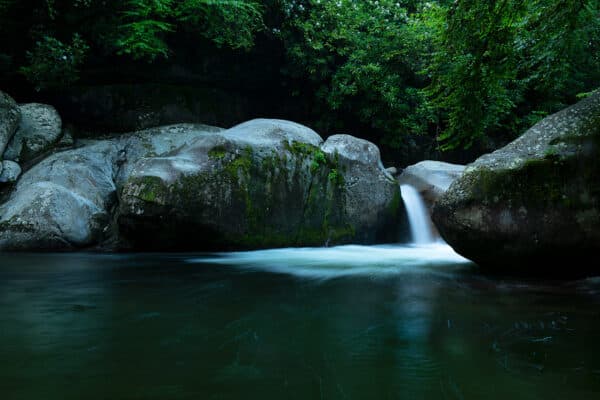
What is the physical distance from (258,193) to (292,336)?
16.7 ft

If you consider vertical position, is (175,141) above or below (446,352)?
above

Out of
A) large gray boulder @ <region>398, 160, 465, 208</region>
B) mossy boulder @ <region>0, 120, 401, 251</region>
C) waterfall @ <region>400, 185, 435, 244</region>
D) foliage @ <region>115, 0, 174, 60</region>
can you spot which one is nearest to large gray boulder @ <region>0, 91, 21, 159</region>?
mossy boulder @ <region>0, 120, 401, 251</region>

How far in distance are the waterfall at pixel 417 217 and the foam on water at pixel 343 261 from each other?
112 centimetres

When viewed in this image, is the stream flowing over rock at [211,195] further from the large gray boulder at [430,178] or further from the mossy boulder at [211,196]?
the large gray boulder at [430,178]

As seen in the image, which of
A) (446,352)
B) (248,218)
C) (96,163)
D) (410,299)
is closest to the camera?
(446,352)

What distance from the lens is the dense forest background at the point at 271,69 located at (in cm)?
951

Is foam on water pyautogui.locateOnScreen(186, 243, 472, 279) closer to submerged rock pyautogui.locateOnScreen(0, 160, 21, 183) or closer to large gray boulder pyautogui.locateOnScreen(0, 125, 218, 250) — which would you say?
large gray boulder pyautogui.locateOnScreen(0, 125, 218, 250)

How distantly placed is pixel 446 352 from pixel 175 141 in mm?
9459

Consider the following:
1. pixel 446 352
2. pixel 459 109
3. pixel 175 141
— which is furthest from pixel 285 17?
pixel 446 352

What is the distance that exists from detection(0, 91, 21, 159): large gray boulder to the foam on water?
545 cm

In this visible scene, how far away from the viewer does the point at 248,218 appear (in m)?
7.64

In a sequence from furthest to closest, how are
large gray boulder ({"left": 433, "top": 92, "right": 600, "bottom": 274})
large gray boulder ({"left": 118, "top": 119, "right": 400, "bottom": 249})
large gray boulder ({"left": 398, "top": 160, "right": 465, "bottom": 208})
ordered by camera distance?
large gray boulder ({"left": 398, "top": 160, "right": 465, "bottom": 208}), large gray boulder ({"left": 118, "top": 119, "right": 400, "bottom": 249}), large gray boulder ({"left": 433, "top": 92, "right": 600, "bottom": 274})

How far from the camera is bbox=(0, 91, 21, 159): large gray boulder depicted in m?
8.88

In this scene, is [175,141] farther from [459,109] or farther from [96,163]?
[459,109]
